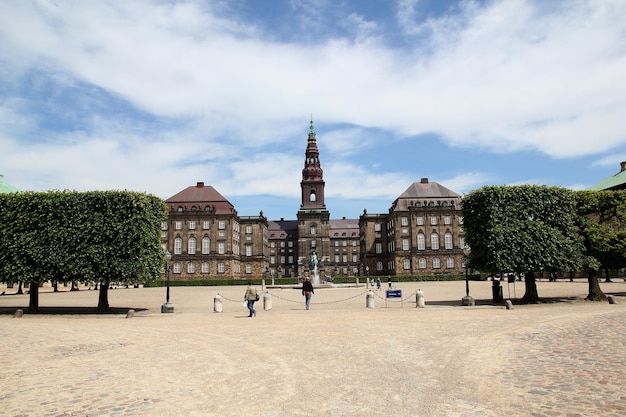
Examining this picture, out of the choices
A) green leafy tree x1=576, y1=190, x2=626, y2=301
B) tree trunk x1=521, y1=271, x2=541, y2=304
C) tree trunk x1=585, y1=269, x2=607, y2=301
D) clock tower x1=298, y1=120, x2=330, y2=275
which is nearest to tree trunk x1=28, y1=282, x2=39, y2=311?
tree trunk x1=521, y1=271, x2=541, y2=304

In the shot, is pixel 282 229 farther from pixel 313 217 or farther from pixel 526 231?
pixel 526 231

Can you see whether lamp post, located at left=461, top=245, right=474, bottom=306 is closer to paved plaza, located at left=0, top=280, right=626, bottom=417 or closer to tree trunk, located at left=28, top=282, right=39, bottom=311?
paved plaza, located at left=0, top=280, right=626, bottom=417

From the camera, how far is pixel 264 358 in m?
12.1

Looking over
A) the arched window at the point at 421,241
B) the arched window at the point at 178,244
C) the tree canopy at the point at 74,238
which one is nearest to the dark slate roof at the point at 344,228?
the arched window at the point at 421,241

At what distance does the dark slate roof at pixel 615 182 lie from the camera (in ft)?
205

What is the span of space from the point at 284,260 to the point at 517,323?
132 m

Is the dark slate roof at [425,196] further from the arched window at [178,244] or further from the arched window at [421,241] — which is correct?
the arched window at [178,244]

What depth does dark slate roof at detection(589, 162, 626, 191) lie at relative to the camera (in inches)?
2454

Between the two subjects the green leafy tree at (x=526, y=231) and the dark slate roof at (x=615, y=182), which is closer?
the green leafy tree at (x=526, y=231)

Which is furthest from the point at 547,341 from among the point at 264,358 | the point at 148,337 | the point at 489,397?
the point at 148,337

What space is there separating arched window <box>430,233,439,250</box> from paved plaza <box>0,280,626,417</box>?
244 ft

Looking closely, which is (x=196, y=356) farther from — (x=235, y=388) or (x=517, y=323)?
(x=517, y=323)

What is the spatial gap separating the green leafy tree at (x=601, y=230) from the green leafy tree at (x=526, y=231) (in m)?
0.88

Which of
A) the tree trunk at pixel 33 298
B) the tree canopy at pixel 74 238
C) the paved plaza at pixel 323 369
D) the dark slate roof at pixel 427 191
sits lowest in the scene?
the paved plaza at pixel 323 369
